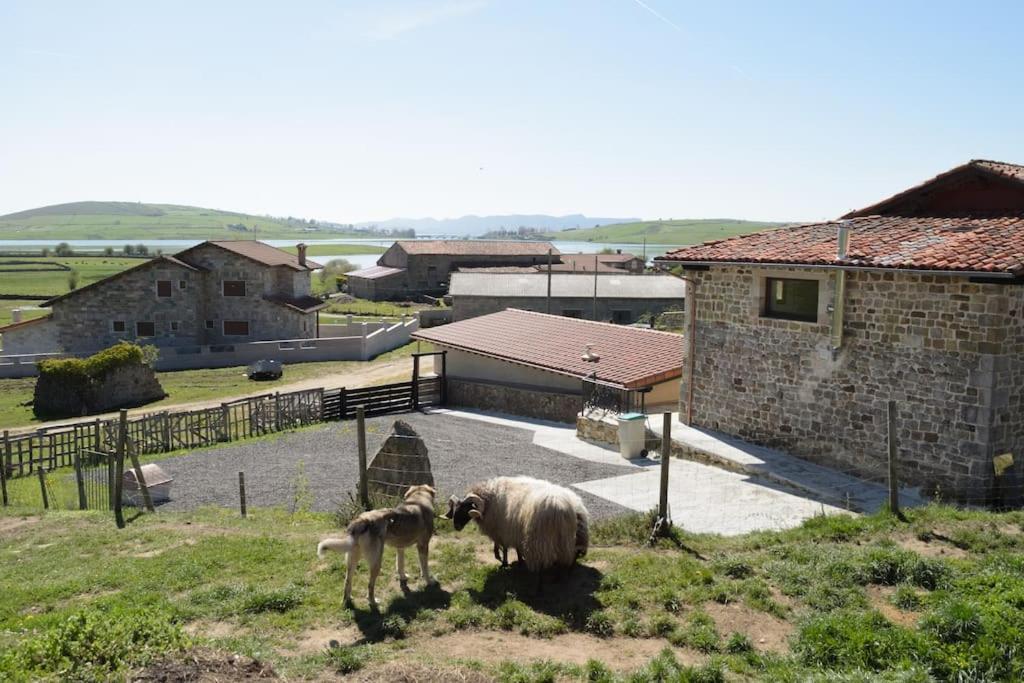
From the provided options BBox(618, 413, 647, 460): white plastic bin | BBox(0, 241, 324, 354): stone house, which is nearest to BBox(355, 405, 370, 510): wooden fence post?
BBox(618, 413, 647, 460): white plastic bin

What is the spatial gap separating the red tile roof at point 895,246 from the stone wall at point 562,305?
104 ft

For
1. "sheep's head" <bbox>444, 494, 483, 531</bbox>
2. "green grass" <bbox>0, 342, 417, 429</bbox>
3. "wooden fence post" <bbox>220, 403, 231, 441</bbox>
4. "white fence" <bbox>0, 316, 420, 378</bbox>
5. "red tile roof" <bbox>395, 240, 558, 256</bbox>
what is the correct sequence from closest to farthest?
1. "sheep's head" <bbox>444, 494, 483, 531</bbox>
2. "wooden fence post" <bbox>220, 403, 231, 441</bbox>
3. "green grass" <bbox>0, 342, 417, 429</bbox>
4. "white fence" <bbox>0, 316, 420, 378</bbox>
5. "red tile roof" <bbox>395, 240, 558, 256</bbox>

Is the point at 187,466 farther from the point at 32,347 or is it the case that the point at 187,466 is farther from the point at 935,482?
the point at 32,347

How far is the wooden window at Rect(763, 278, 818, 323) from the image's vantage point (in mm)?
15938

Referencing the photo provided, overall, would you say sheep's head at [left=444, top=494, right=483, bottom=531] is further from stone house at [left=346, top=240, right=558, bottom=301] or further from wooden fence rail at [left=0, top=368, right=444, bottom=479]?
stone house at [left=346, top=240, right=558, bottom=301]

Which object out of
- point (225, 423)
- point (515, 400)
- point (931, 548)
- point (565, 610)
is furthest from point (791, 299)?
point (225, 423)

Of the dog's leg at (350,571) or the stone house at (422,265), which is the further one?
the stone house at (422,265)

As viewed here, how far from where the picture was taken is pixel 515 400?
25453 mm

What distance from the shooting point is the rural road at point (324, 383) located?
3175 centimetres

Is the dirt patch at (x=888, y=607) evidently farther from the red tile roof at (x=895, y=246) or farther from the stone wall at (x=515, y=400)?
the stone wall at (x=515, y=400)

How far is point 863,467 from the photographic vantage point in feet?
48.3

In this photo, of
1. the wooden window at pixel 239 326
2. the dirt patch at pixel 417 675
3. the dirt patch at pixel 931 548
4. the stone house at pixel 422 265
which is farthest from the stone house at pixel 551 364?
the stone house at pixel 422 265

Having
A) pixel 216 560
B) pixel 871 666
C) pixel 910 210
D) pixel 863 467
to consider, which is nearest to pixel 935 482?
pixel 863 467

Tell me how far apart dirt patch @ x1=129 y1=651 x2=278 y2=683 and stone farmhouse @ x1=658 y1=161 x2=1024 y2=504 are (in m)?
11.6
